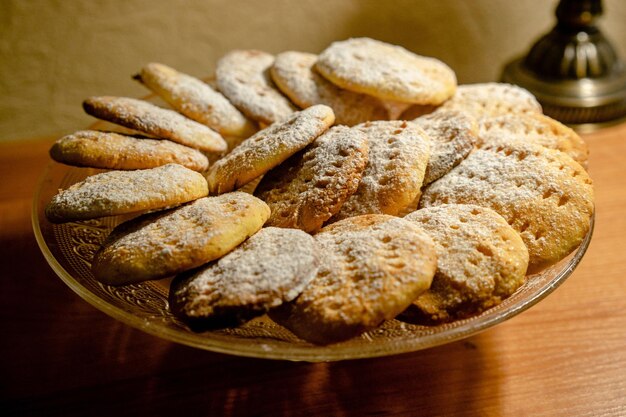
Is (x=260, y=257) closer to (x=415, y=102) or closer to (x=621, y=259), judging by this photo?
(x=415, y=102)

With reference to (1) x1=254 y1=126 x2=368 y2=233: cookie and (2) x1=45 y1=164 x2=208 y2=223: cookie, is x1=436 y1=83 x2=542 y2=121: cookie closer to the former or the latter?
(1) x1=254 y1=126 x2=368 y2=233: cookie

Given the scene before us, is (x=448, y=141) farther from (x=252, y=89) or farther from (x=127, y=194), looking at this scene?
(x=127, y=194)

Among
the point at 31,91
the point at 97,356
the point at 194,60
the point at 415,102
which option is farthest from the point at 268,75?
the point at 31,91

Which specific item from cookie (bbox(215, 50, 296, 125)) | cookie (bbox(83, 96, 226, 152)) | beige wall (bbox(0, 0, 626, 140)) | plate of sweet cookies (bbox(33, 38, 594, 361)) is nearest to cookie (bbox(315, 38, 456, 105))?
plate of sweet cookies (bbox(33, 38, 594, 361))

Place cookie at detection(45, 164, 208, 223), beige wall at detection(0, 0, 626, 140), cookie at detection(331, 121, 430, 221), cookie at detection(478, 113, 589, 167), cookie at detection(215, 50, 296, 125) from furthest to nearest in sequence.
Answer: beige wall at detection(0, 0, 626, 140), cookie at detection(215, 50, 296, 125), cookie at detection(478, 113, 589, 167), cookie at detection(331, 121, 430, 221), cookie at detection(45, 164, 208, 223)

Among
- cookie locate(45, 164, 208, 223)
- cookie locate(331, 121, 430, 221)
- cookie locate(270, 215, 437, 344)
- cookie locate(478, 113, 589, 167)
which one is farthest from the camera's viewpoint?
cookie locate(478, 113, 589, 167)

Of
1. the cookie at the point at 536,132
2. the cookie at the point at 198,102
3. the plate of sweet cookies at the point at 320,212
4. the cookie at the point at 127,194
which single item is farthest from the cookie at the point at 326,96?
the cookie at the point at 127,194

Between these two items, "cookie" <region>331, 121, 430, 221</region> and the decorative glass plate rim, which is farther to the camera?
"cookie" <region>331, 121, 430, 221</region>

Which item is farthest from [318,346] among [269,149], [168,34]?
[168,34]
